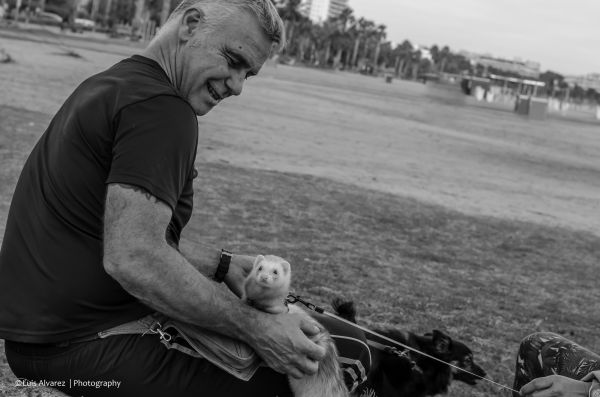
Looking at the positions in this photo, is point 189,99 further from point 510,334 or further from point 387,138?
point 387,138

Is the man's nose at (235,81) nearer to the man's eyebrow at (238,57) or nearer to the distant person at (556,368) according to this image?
the man's eyebrow at (238,57)

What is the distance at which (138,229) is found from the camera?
8.19 feet

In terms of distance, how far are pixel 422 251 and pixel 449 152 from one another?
44.8 ft

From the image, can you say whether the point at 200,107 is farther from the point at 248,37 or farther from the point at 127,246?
the point at 127,246

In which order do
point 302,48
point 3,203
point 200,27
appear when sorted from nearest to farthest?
point 200,27
point 3,203
point 302,48

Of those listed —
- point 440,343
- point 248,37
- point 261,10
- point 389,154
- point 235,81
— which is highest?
point 261,10

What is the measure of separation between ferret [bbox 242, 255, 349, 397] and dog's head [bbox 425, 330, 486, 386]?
171cm

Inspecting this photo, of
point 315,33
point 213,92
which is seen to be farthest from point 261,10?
point 315,33

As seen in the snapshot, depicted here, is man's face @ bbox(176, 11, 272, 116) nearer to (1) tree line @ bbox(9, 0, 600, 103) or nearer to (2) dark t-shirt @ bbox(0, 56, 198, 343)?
(2) dark t-shirt @ bbox(0, 56, 198, 343)

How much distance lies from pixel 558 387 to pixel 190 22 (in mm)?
2267

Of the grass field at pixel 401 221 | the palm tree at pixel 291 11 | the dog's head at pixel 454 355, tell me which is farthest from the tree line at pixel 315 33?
the dog's head at pixel 454 355

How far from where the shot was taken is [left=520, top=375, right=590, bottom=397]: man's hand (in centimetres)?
331

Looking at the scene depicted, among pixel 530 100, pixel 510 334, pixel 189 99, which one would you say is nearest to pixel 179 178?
pixel 189 99

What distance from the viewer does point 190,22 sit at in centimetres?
286
